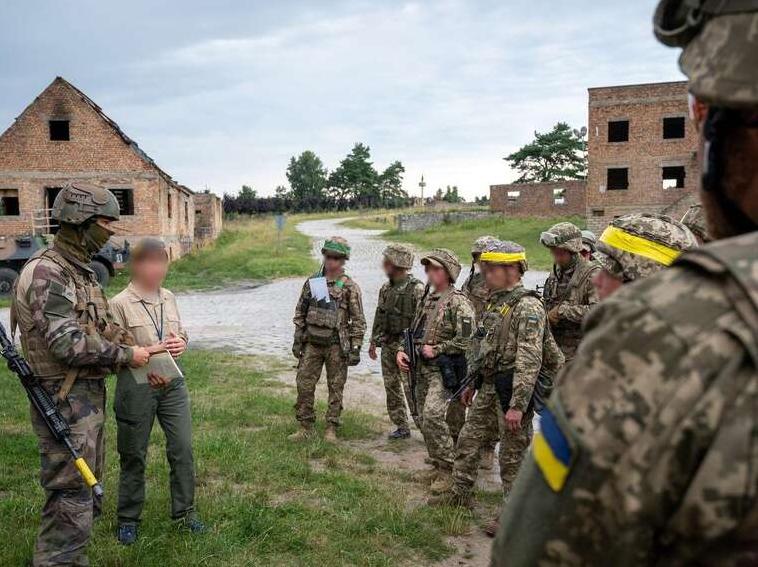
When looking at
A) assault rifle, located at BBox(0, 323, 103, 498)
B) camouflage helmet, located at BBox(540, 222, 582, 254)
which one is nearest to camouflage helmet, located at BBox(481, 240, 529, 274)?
camouflage helmet, located at BBox(540, 222, 582, 254)

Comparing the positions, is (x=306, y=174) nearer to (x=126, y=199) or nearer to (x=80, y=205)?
(x=126, y=199)

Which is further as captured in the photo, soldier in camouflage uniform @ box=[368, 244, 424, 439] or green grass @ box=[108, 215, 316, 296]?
green grass @ box=[108, 215, 316, 296]

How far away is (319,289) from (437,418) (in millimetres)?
1853

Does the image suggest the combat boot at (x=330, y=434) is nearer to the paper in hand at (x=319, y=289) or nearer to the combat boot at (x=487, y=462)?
the paper in hand at (x=319, y=289)

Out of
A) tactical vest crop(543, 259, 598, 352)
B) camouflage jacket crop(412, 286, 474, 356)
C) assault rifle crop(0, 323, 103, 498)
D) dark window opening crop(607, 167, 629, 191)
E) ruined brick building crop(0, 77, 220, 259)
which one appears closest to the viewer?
assault rifle crop(0, 323, 103, 498)

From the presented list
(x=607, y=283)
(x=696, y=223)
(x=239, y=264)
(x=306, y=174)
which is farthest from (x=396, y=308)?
(x=306, y=174)

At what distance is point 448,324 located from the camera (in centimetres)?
541

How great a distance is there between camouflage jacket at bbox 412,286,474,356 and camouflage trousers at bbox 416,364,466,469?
24 cm

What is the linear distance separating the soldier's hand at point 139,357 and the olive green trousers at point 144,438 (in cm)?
38

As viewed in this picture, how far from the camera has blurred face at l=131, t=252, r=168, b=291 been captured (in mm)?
4082

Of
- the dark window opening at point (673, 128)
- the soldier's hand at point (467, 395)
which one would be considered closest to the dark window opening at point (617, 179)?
the dark window opening at point (673, 128)

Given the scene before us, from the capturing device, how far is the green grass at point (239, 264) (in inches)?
864

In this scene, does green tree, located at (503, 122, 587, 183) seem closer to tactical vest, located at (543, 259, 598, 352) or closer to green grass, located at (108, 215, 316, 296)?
green grass, located at (108, 215, 316, 296)

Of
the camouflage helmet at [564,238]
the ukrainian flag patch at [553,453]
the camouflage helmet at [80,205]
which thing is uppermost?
the camouflage helmet at [80,205]
